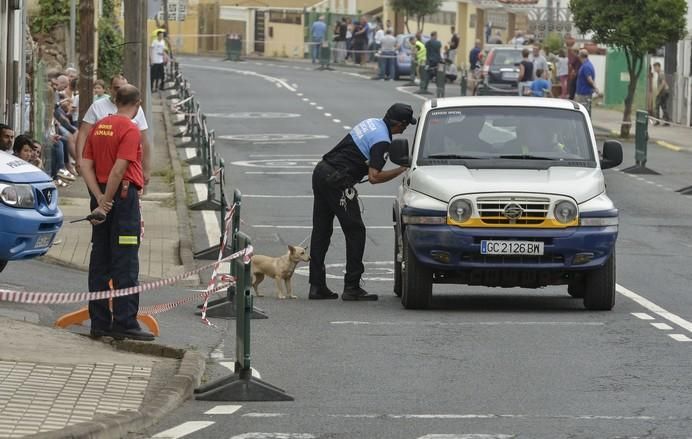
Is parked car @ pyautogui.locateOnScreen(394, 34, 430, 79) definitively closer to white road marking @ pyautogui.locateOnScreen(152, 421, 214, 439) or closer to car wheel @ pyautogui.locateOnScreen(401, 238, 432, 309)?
car wheel @ pyautogui.locateOnScreen(401, 238, 432, 309)

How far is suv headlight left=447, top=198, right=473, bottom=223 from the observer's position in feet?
49.5

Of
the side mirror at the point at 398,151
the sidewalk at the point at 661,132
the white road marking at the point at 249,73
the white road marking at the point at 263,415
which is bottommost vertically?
the white road marking at the point at 249,73

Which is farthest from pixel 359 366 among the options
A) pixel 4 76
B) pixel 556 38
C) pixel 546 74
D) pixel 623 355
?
pixel 556 38

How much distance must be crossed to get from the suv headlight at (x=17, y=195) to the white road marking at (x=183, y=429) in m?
4.45

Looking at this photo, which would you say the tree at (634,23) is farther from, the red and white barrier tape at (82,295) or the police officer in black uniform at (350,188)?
the red and white barrier tape at (82,295)

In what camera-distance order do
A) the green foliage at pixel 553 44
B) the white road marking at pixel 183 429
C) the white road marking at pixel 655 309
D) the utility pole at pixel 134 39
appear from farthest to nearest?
the green foliage at pixel 553 44, the utility pole at pixel 134 39, the white road marking at pixel 655 309, the white road marking at pixel 183 429

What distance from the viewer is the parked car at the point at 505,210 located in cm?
1506

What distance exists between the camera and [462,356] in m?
12.8

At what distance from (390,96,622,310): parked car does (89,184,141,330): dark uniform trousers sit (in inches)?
120

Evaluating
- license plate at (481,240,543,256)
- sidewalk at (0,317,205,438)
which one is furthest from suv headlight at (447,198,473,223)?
sidewalk at (0,317,205,438)

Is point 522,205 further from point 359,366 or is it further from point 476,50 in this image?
point 476,50

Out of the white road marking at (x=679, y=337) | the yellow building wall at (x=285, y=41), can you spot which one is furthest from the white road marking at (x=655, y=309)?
the yellow building wall at (x=285, y=41)

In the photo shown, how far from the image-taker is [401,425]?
9977mm

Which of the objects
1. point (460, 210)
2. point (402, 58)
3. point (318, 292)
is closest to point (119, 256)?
point (460, 210)
